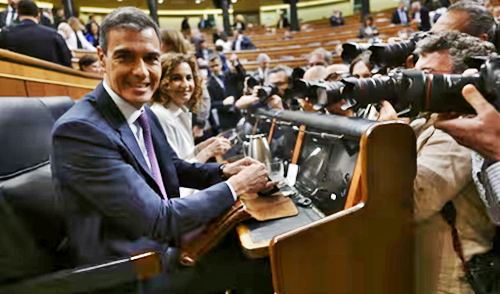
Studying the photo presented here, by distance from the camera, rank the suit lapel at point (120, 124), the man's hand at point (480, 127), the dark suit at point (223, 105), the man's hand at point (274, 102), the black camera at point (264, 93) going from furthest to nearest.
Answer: the dark suit at point (223, 105)
the man's hand at point (274, 102)
the black camera at point (264, 93)
the suit lapel at point (120, 124)
the man's hand at point (480, 127)

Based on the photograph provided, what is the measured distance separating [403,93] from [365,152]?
0.16 m

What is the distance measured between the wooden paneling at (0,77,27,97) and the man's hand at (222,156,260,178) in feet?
3.25

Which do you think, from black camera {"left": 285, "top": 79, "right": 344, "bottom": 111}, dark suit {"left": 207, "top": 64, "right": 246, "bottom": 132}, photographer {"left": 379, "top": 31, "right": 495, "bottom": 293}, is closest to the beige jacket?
photographer {"left": 379, "top": 31, "right": 495, "bottom": 293}

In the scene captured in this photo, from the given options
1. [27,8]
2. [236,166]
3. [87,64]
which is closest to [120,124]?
[236,166]

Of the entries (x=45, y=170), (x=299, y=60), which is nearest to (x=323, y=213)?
(x=45, y=170)

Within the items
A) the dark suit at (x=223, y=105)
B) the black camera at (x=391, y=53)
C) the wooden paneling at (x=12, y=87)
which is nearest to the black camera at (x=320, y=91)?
the black camera at (x=391, y=53)

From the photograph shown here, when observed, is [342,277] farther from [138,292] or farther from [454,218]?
[138,292]

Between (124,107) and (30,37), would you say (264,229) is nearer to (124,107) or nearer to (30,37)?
(124,107)

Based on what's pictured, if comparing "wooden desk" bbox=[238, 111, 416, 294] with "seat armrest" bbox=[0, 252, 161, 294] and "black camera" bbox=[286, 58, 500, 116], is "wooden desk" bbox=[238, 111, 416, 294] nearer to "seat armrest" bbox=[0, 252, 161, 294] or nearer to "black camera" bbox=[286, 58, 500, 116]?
"black camera" bbox=[286, 58, 500, 116]

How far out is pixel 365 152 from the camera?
81 cm

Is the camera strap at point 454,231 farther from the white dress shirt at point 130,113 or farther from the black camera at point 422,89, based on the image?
the white dress shirt at point 130,113

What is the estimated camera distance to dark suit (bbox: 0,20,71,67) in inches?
91.9

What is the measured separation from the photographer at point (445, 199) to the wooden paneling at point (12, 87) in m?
1.50

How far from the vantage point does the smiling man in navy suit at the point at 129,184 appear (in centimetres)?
90
